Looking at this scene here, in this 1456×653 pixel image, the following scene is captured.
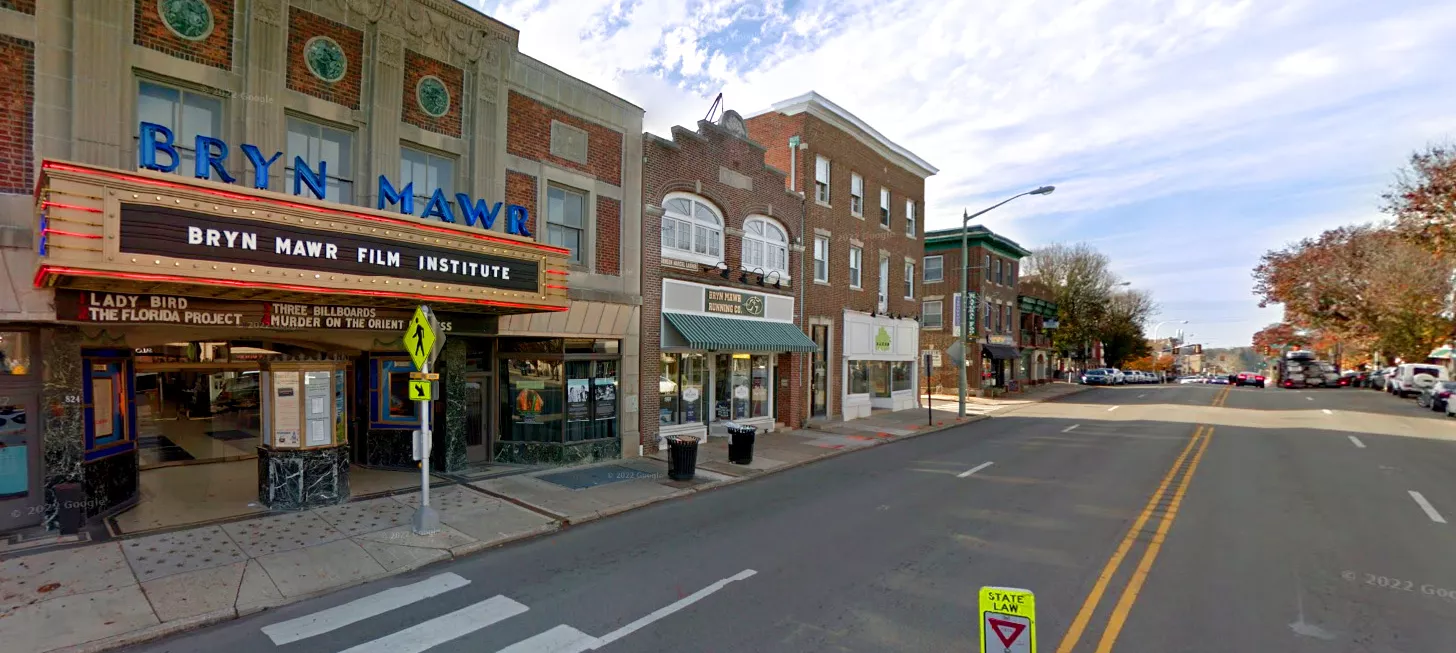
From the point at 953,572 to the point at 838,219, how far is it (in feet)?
56.8

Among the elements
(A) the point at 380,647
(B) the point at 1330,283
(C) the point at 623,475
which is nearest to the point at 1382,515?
(C) the point at 623,475

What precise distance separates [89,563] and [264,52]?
25.0 feet

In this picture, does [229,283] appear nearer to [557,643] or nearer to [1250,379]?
[557,643]

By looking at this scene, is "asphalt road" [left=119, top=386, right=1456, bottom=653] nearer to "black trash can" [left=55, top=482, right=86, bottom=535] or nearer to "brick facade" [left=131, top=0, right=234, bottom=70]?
"black trash can" [left=55, top=482, right=86, bottom=535]

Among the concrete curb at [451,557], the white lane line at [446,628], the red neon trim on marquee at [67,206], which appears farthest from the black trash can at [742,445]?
the red neon trim on marquee at [67,206]

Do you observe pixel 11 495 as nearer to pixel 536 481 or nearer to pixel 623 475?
pixel 536 481

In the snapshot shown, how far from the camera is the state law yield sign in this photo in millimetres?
3191

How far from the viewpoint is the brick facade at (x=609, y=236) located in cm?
1461

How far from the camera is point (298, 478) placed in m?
9.90

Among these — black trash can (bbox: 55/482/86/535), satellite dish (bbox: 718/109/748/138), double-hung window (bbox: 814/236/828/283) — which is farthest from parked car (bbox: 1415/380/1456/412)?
black trash can (bbox: 55/482/86/535)

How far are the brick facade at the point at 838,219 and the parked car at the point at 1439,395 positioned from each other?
23385 mm

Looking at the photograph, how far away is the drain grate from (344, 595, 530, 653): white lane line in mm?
5324

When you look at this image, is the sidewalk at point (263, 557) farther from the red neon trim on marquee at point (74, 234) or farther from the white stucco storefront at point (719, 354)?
the white stucco storefront at point (719, 354)

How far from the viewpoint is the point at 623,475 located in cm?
1302
